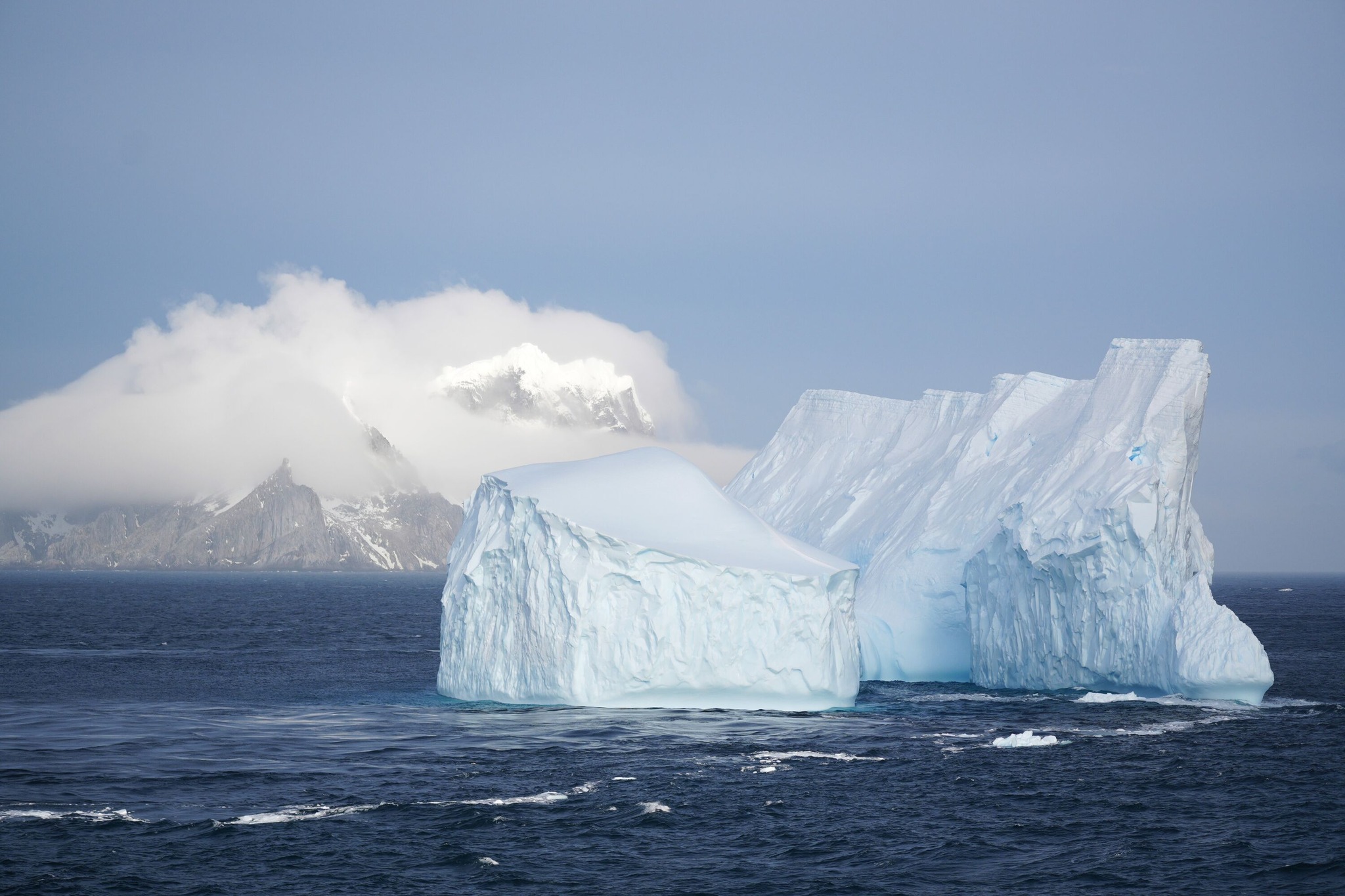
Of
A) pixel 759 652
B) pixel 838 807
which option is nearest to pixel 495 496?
pixel 759 652

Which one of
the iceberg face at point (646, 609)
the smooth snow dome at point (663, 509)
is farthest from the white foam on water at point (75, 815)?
the smooth snow dome at point (663, 509)

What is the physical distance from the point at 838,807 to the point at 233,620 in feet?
229

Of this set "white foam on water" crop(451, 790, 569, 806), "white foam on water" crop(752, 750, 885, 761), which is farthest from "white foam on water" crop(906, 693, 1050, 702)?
"white foam on water" crop(451, 790, 569, 806)

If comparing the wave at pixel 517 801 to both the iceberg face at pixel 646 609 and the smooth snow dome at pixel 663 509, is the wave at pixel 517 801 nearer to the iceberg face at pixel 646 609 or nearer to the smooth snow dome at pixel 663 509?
the iceberg face at pixel 646 609

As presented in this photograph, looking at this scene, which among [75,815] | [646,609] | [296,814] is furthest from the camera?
[646,609]

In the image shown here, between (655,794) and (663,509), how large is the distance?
13098 millimetres

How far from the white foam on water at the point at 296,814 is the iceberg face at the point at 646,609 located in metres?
12.0

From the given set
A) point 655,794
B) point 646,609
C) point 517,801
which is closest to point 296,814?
point 517,801

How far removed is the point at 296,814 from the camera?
77.2 ft

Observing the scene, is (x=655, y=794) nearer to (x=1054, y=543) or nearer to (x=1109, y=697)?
(x=1109, y=697)

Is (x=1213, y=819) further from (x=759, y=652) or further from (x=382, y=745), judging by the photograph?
(x=382, y=745)

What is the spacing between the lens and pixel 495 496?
38.8 m

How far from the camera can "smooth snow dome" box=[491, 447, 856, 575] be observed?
36031mm

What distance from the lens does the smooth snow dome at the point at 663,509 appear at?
3603cm
